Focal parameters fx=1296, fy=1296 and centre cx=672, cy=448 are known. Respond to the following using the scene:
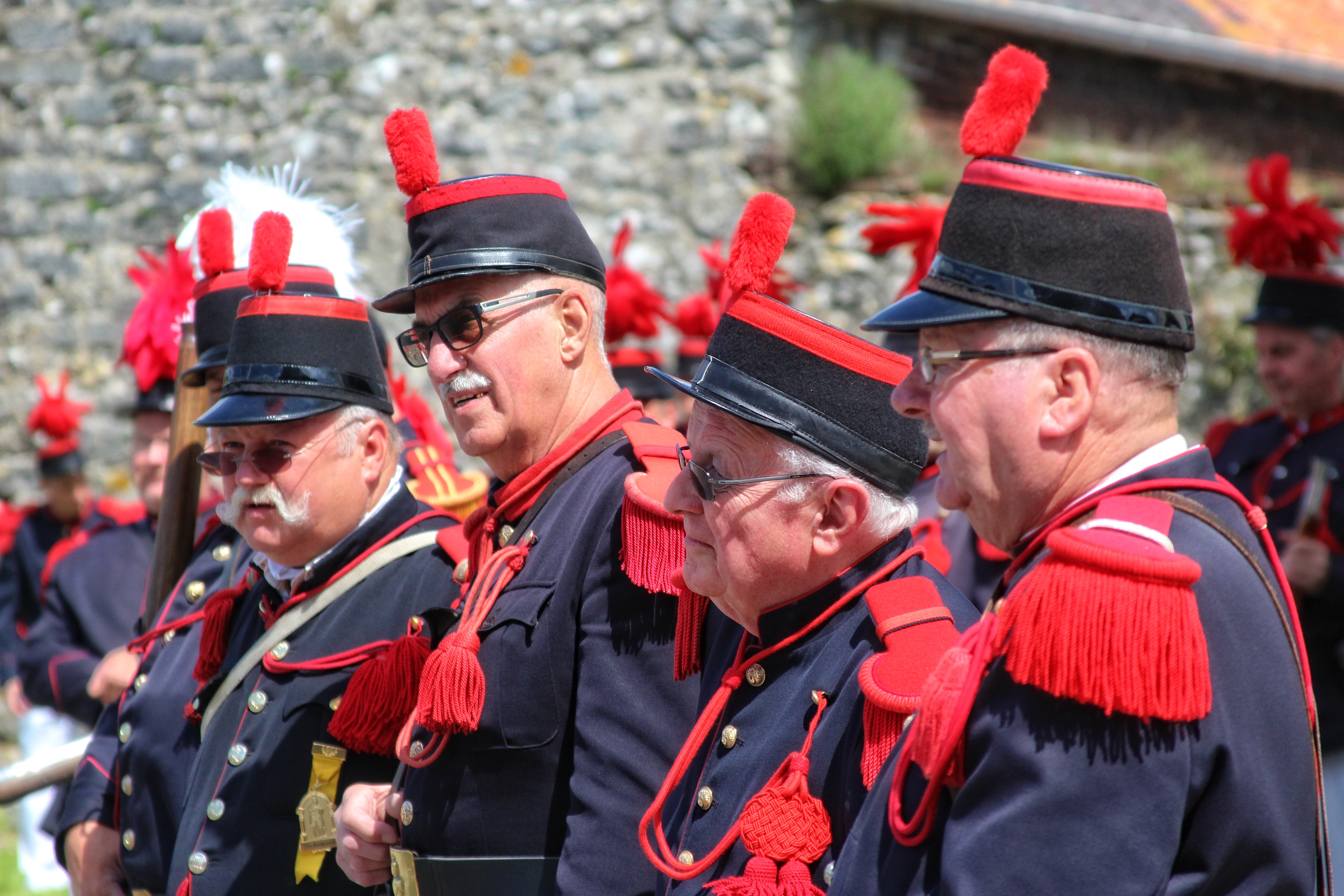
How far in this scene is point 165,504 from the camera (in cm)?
409

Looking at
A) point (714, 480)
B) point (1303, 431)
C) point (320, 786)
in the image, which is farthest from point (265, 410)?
point (1303, 431)

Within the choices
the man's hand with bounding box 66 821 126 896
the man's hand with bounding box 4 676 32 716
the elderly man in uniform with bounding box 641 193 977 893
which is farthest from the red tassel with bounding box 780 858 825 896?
the man's hand with bounding box 4 676 32 716

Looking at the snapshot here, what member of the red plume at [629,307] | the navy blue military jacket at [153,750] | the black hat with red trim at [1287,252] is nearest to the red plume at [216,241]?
the navy blue military jacket at [153,750]

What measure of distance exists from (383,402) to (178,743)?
1.03m

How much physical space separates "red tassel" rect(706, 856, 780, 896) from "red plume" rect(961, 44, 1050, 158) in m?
1.00

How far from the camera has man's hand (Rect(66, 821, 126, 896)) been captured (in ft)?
11.4

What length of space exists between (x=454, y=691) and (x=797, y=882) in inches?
32.6

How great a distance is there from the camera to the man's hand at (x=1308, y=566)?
431cm

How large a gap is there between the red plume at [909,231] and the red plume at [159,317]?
2.51 m

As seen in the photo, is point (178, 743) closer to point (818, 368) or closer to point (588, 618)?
point (588, 618)

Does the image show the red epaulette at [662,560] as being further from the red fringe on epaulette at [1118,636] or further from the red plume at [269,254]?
the red plume at [269,254]

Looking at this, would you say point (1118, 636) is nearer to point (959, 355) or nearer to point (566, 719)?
point (959, 355)

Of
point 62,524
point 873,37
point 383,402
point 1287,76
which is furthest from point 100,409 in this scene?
point 1287,76

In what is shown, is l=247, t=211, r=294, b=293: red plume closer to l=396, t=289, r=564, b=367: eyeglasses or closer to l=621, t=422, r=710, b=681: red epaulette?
l=396, t=289, r=564, b=367: eyeglasses
